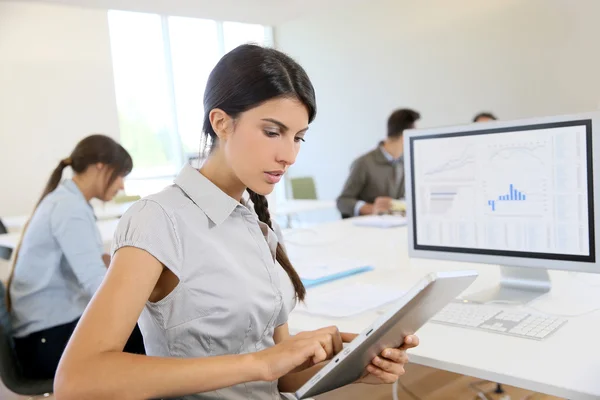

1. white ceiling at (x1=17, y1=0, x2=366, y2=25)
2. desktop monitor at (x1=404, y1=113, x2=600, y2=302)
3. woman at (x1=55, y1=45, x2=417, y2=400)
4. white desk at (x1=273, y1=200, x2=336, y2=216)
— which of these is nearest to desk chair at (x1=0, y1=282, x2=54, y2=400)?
woman at (x1=55, y1=45, x2=417, y2=400)

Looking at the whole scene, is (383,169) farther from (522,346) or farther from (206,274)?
(206,274)

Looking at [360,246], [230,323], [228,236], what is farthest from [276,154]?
[360,246]

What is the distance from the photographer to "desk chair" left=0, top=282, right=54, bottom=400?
1550 mm

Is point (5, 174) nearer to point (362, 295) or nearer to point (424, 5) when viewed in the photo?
point (424, 5)

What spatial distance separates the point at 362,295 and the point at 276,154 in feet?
2.17

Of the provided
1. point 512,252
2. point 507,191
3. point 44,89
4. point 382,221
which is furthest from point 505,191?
point 44,89

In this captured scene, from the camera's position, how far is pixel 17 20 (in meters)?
5.49

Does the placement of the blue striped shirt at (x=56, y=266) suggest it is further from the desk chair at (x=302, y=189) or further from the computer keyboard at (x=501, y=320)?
the desk chair at (x=302, y=189)

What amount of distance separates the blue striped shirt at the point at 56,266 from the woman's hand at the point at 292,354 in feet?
3.95

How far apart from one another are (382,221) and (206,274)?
1.88m

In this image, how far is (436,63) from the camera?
5.38 metres

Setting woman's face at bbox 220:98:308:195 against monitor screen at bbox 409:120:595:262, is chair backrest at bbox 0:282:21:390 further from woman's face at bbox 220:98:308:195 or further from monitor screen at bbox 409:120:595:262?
monitor screen at bbox 409:120:595:262

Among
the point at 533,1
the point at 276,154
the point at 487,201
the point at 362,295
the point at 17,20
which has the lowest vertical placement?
the point at 362,295

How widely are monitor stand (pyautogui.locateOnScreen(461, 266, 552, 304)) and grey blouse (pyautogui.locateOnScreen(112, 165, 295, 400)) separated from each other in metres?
0.59
